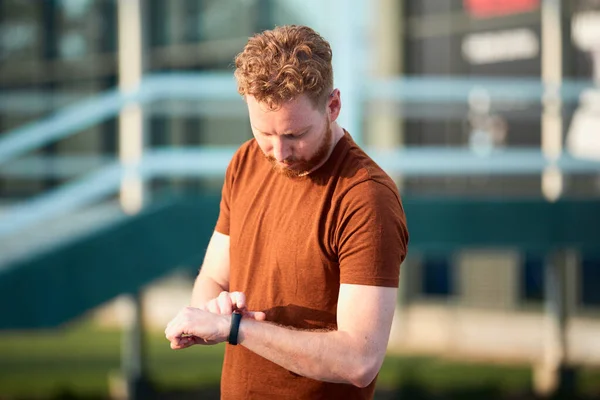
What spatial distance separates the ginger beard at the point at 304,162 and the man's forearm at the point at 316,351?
0.41 m

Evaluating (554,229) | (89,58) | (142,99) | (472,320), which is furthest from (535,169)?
(89,58)

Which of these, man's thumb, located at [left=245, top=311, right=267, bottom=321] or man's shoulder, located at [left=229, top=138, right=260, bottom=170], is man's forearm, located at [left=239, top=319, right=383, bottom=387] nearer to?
man's thumb, located at [left=245, top=311, right=267, bottom=321]

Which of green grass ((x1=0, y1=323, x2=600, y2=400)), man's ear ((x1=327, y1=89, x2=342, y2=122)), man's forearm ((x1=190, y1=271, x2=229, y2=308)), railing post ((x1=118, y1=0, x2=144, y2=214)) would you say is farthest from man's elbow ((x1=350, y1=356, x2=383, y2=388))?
green grass ((x1=0, y1=323, x2=600, y2=400))

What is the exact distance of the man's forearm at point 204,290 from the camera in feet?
9.24

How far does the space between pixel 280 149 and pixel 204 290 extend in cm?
58

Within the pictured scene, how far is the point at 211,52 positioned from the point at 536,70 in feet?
12.7

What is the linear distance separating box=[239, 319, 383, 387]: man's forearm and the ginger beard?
1.35 feet

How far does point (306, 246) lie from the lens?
2588 mm

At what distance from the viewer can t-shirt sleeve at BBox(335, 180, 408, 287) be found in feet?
8.09

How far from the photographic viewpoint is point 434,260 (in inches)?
372

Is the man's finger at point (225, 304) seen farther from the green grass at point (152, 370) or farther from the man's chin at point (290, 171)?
the green grass at point (152, 370)

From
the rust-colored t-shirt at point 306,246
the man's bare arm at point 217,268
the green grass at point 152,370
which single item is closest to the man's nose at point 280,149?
the rust-colored t-shirt at point 306,246

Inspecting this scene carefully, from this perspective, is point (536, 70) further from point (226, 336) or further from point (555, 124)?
point (226, 336)

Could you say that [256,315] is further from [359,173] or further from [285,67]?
[285,67]
